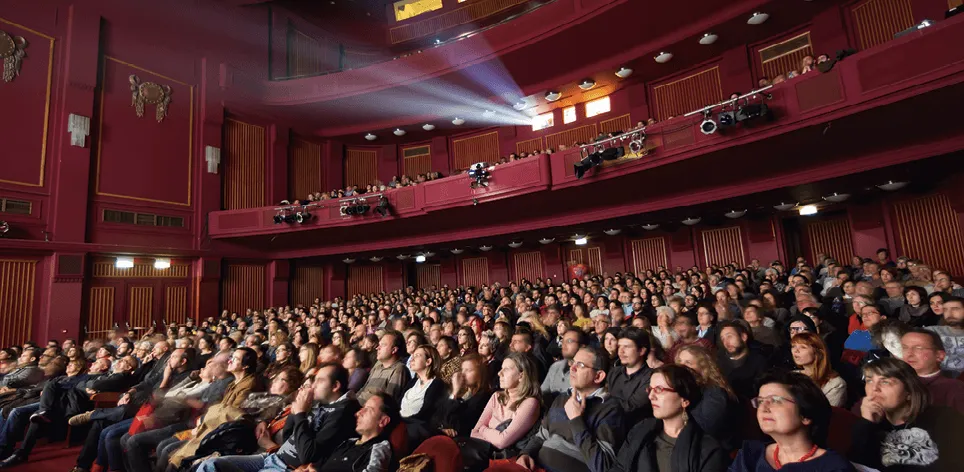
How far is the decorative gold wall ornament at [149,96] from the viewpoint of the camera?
389 inches

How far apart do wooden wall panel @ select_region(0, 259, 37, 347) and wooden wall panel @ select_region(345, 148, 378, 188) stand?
6925mm

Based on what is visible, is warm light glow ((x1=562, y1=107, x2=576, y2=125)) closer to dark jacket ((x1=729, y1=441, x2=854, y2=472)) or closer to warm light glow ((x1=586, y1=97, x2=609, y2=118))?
warm light glow ((x1=586, y1=97, x2=609, y2=118))

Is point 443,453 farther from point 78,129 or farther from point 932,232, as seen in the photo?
point 78,129

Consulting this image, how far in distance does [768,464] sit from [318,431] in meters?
1.87

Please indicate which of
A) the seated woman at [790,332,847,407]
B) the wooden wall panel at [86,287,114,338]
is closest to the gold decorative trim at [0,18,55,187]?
the wooden wall panel at [86,287,114,338]

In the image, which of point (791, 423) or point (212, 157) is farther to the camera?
point (212, 157)

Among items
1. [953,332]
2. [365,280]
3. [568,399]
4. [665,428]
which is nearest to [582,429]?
[568,399]

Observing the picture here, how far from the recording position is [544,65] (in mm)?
9539

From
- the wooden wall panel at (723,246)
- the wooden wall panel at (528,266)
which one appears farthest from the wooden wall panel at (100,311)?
the wooden wall panel at (723,246)

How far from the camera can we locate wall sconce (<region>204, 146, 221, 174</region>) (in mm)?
10789

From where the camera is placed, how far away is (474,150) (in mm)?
12445

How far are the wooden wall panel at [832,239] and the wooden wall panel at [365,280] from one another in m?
9.98

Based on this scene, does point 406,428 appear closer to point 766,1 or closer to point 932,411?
point 932,411

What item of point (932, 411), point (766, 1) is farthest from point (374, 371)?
point (766, 1)
